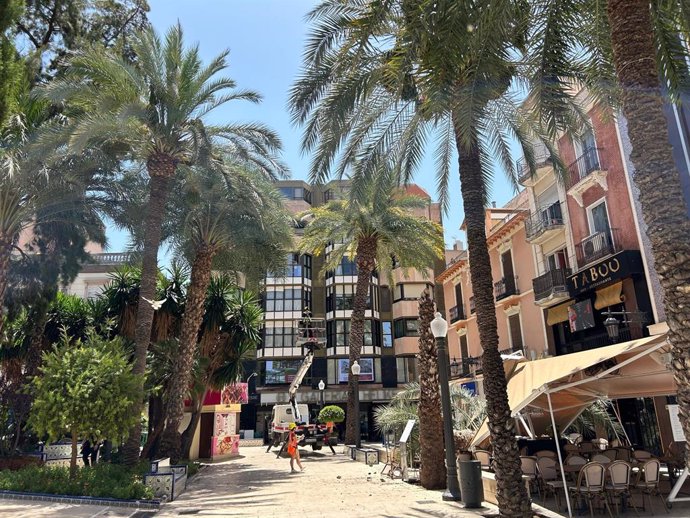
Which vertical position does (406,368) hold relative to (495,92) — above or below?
below

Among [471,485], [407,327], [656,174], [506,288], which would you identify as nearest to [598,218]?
[506,288]

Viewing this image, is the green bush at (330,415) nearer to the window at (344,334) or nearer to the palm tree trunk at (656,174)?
the window at (344,334)

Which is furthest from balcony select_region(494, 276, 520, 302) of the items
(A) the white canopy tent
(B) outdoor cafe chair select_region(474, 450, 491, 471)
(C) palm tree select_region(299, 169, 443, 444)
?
(B) outdoor cafe chair select_region(474, 450, 491, 471)

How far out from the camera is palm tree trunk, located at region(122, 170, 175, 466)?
14.5 meters

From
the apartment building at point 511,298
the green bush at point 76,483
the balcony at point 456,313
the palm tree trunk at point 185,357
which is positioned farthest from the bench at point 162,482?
the balcony at point 456,313

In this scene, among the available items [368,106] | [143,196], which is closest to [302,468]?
[143,196]

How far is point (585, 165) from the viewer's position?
21.3 meters

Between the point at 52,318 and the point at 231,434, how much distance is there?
11.4 m

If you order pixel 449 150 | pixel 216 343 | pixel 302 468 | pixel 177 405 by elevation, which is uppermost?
pixel 449 150

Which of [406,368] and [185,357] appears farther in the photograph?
[406,368]

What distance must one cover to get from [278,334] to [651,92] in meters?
42.9

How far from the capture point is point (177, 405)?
17.5m

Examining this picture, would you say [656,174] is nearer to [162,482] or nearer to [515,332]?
[162,482]

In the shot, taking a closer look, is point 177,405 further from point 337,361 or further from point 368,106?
point 337,361
